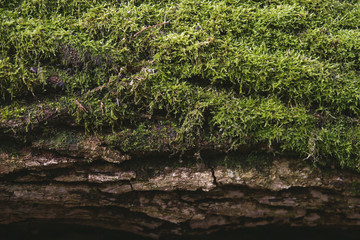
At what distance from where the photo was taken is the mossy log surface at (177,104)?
5.72ft

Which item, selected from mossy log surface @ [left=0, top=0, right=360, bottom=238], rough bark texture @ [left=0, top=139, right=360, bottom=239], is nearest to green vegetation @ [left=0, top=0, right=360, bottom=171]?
mossy log surface @ [left=0, top=0, right=360, bottom=238]

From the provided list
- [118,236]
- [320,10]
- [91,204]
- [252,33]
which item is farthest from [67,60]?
[320,10]

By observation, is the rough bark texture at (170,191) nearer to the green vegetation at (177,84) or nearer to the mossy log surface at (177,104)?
the mossy log surface at (177,104)

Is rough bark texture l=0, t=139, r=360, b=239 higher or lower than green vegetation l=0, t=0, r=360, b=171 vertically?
lower

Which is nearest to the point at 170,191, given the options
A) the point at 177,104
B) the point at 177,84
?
the point at 177,104

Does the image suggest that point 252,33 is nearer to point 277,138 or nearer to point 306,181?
point 277,138

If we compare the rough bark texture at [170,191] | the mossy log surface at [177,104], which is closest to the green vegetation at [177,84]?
the mossy log surface at [177,104]

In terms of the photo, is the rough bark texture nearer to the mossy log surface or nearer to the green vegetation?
the mossy log surface

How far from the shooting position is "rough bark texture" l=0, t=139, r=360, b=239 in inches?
71.9

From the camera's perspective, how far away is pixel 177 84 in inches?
69.4

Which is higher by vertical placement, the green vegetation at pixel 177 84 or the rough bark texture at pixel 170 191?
the green vegetation at pixel 177 84

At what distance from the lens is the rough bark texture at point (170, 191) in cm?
183

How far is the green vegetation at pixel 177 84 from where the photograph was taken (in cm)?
174

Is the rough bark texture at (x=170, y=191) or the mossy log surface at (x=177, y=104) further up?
the mossy log surface at (x=177, y=104)
